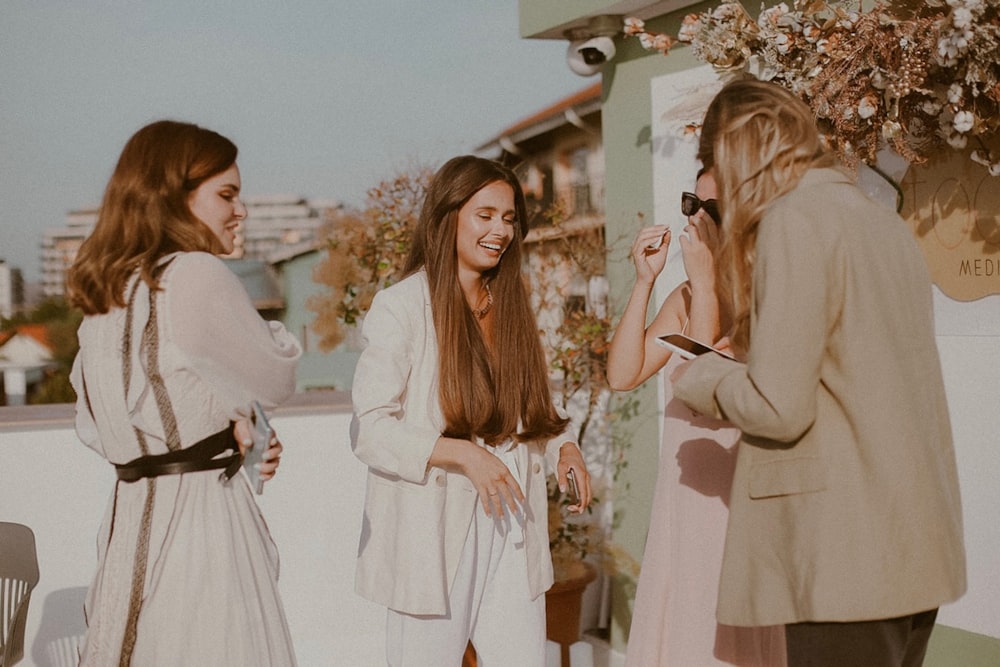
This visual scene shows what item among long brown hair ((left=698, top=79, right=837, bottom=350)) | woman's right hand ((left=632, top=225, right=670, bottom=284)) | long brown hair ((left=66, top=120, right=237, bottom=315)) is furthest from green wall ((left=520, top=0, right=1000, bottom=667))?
long brown hair ((left=66, top=120, right=237, bottom=315))

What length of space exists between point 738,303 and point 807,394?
309mm

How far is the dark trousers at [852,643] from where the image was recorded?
6.37 feet

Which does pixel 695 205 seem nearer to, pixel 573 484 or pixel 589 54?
pixel 573 484

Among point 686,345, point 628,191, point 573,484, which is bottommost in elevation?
point 573,484

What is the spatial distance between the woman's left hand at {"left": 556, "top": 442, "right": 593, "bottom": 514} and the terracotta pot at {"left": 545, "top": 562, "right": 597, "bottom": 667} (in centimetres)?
183

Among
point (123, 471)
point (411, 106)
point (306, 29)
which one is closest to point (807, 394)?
point (123, 471)

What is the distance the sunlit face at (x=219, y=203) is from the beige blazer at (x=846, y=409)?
1077mm

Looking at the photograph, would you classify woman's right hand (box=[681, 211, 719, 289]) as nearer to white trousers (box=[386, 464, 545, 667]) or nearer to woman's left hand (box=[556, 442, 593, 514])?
woman's left hand (box=[556, 442, 593, 514])

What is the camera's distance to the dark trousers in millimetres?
1940

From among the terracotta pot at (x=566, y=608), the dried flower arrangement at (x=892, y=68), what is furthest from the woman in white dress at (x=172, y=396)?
the terracotta pot at (x=566, y=608)

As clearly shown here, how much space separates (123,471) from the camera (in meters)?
2.34

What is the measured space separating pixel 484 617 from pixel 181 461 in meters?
0.92

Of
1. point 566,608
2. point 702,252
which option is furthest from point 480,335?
point 566,608

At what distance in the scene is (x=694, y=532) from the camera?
265cm
